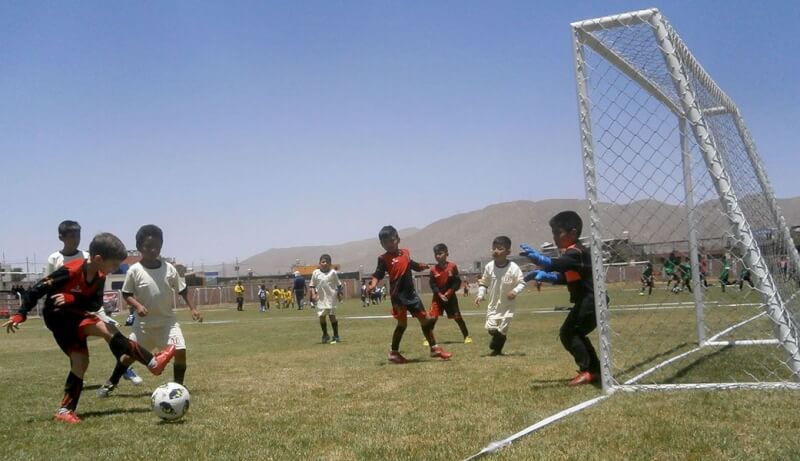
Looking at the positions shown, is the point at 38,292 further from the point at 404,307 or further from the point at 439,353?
the point at 439,353

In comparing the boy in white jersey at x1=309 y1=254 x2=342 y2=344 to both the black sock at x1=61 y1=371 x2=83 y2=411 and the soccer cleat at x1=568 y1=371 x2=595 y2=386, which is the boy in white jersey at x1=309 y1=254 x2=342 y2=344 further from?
the black sock at x1=61 y1=371 x2=83 y2=411

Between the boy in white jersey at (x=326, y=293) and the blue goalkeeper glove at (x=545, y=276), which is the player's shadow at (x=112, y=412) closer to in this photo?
the blue goalkeeper glove at (x=545, y=276)

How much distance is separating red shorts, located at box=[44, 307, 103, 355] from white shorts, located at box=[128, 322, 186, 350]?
3.00 ft

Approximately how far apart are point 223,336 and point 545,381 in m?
12.4

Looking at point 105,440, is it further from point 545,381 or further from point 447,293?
point 447,293

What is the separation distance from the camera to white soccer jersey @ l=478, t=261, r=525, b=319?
33.7 feet

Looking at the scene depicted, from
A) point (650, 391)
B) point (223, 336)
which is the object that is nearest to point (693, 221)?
point (650, 391)

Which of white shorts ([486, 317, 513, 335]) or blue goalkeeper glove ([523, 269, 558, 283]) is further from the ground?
blue goalkeeper glove ([523, 269, 558, 283])

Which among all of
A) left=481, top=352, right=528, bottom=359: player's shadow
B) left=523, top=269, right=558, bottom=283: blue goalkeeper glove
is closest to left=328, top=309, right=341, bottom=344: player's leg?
left=481, top=352, right=528, bottom=359: player's shadow

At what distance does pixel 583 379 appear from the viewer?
22.8ft

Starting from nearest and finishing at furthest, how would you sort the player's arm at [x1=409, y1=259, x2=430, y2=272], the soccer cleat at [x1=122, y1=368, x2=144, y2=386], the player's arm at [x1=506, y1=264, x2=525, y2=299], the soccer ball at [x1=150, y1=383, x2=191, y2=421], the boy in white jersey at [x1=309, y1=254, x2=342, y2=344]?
the soccer ball at [x1=150, y1=383, x2=191, y2=421] < the soccer cleat at [x1=122, y1=368, x2=144, y2=386] < the player's arm at [x1=506, y1=264, x2=525, y2=299] < the player's arm at [x1=409, y1=259, x2=430, y2=272] < the boy in white jersey at [x1=309, y1=254, x2=342, y2=344]

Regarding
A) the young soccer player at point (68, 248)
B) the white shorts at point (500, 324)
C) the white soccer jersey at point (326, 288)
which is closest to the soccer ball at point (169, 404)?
the young soccer player at point (68, 248)

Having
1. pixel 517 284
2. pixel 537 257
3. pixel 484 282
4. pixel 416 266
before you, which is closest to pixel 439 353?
pixel 416 266

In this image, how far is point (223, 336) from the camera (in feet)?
59.2
